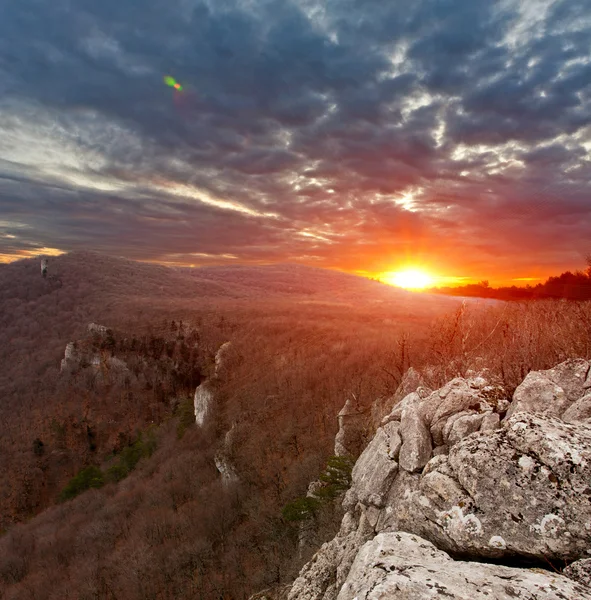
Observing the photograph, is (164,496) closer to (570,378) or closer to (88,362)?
(570,378)

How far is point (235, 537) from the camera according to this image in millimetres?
25031

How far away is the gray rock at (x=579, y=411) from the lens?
5891mm

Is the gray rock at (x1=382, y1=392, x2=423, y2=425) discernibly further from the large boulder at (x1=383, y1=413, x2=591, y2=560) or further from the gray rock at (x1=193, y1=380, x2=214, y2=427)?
the gray rock at (x1=193, y1=380, x2=214, y2=427)

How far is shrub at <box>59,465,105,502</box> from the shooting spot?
41812mm

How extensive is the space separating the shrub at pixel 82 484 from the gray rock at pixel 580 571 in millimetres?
49750

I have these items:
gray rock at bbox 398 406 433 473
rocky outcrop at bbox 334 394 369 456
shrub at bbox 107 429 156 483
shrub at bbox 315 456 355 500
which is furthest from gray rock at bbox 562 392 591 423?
shrub at bbox 107 429 156 483

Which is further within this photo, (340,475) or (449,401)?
(340,475)

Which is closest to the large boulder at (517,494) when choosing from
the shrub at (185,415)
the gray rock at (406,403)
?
the gray rock at (406,403)

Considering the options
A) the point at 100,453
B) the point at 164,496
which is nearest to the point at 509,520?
the point at 164,496

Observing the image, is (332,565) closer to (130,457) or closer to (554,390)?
(554,390)

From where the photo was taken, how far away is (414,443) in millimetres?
7762

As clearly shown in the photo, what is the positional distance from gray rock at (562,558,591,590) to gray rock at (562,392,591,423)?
247 cm

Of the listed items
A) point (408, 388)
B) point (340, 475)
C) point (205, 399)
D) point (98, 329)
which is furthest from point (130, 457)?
point (408, 388)

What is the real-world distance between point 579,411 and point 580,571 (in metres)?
2.85
